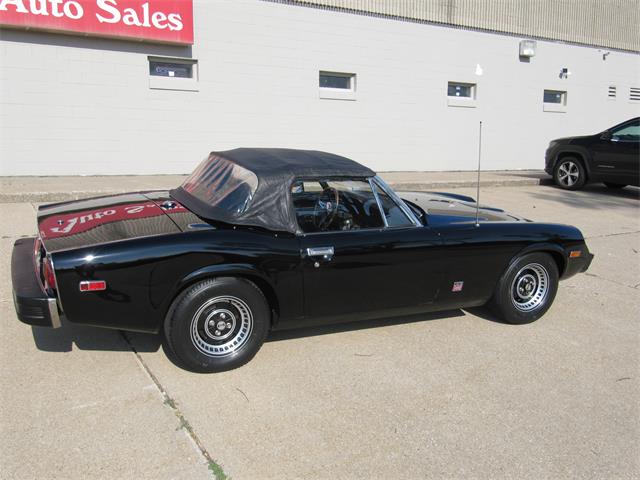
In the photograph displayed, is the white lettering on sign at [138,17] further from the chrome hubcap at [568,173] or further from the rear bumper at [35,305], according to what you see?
the chrome hubcap at [568,173]

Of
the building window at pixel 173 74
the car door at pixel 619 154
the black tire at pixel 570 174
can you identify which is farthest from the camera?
the black tire at pixel 570 174

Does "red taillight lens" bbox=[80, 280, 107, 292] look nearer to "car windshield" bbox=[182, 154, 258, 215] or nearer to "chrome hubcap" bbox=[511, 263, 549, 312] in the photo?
"car windshield" bbox=[182, 154, 258, 215]

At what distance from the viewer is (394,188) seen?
10.8 meters

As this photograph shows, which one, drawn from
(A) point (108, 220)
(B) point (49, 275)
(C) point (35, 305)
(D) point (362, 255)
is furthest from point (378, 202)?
(C) point (35, 305)

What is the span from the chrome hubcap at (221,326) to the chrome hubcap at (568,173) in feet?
35.0

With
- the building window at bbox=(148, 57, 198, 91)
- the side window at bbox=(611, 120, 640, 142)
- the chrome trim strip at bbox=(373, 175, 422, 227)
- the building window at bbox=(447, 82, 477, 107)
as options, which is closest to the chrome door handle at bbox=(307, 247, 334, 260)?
the chrome trim strip at bbox=(373, 175, 422, 227)

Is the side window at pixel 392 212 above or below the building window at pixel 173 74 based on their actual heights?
below

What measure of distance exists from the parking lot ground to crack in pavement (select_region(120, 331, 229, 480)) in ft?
0.05

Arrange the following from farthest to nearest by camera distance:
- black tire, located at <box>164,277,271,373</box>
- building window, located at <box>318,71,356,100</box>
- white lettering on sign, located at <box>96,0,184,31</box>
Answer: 1. building window, located at <box>318,71,356,100</box>
2. white lettering on sign, located at <box>96,0,184,31</box>
3. black tire, located at <box>164,277,271,373</box>

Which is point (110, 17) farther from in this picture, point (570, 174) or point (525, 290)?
point (570, 174)

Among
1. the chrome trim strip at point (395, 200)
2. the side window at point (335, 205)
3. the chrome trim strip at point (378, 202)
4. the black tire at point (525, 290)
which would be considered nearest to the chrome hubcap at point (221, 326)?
the side window at point (335, 205)

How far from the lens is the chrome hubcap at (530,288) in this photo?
435 centimetres

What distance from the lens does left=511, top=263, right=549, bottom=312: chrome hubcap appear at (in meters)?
4.35

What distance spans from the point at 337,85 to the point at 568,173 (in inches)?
222
